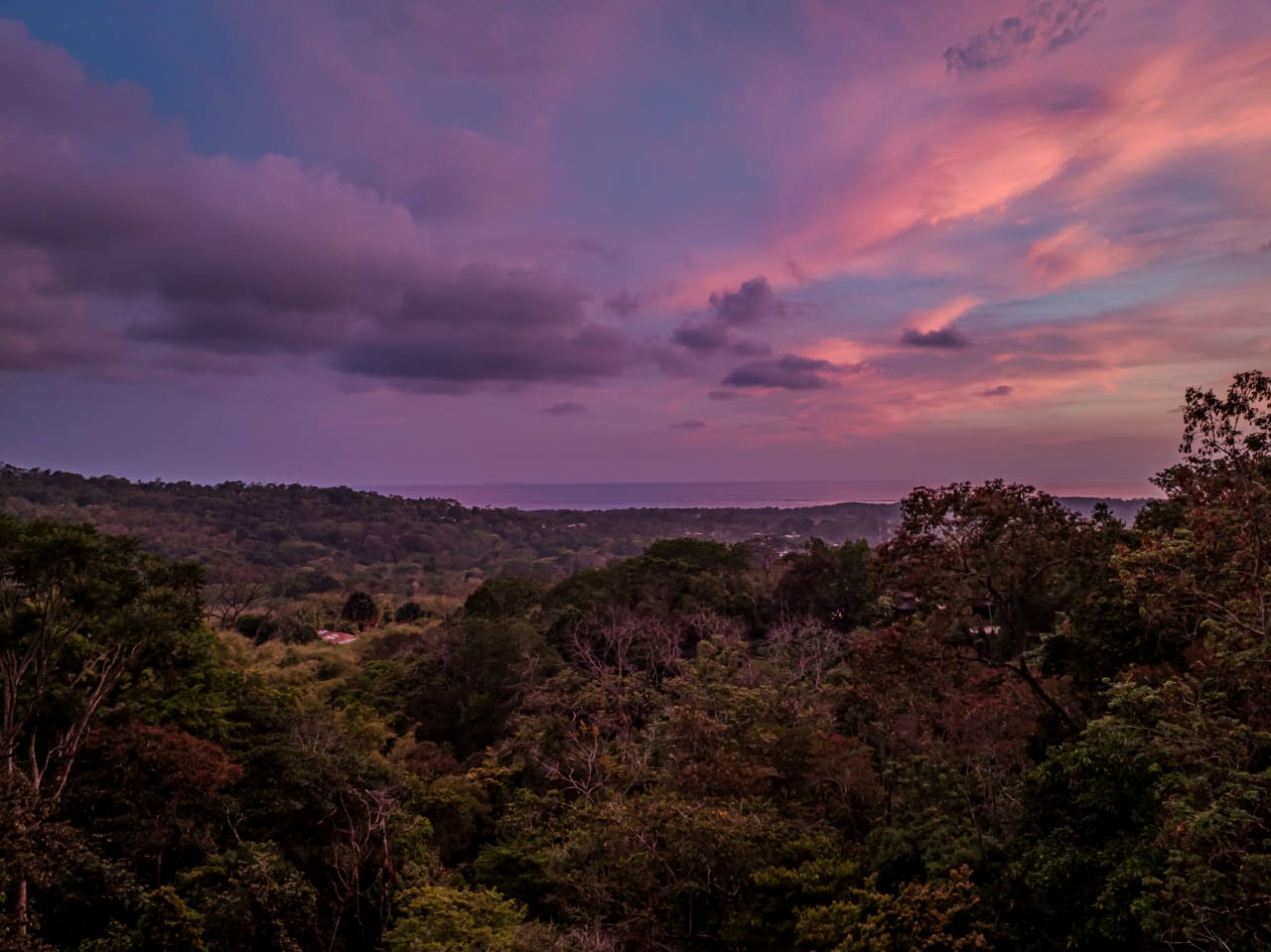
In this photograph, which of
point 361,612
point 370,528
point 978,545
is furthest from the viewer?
point 370,528

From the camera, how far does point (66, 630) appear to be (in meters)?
13.1

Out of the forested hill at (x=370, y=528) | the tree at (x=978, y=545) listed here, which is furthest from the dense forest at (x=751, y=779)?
the forested hill at (x=370, y=528)

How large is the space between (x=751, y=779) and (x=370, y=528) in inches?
4825

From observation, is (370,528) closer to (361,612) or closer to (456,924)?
(361,612)

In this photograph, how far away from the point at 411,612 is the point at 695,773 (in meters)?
38.7

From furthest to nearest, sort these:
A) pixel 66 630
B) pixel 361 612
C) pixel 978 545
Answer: pixel 361 612 → pixel 66 630 → pixel 978 545

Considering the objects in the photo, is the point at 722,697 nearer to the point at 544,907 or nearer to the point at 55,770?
the point at 544,907

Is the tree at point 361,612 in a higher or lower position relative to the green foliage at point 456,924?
lower

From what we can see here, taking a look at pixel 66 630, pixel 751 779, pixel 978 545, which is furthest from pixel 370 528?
pixel 978 545

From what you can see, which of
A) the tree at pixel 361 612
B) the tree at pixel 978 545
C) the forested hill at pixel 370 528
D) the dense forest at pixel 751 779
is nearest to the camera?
the dense forest at pixel 751 779

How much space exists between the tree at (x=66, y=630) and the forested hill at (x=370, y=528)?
203 feet

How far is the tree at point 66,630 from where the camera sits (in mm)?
11000

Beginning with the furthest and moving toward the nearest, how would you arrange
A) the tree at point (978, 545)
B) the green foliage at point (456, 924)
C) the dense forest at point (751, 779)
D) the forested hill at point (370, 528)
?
the forested hill at point (370, 528) → the tree at point (978, 545) → the green foliage at point (456, 924) → the dense forest at point (751, 779)

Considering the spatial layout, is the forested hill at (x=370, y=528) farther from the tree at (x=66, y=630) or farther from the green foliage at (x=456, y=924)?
the green foliage at (x=456, y=924)
